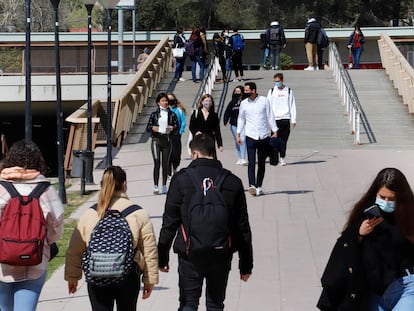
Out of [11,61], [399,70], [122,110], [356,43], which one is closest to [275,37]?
[356,43]

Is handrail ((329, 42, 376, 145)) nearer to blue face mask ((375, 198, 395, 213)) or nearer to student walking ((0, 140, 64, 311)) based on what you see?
student walking ((0, 140, 64, 311))

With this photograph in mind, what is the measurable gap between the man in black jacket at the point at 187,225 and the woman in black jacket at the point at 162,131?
346 inches

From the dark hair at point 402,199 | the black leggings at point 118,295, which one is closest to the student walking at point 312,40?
the black leggings at point 118,295

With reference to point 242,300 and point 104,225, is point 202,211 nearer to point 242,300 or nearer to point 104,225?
point 104,225

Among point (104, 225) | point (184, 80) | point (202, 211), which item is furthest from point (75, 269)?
point (184, 80)

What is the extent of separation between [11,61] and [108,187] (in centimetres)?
2596

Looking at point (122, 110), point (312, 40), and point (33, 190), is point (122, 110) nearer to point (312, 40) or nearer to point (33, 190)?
point (312, 40)

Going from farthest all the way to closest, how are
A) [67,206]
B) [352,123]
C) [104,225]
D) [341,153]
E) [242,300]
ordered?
[352,123], [341,153], [67,206], [242,300], [104,225]

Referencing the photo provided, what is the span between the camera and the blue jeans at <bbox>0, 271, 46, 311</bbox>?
6.57m

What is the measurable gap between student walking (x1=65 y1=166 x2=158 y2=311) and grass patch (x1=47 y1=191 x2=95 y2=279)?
13.7 feet

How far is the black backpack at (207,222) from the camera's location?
6801 mm

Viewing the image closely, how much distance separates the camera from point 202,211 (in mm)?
6820

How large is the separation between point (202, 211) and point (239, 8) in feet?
166

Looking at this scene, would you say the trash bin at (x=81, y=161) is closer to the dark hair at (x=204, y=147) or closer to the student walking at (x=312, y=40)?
the dark hair at (x=204, y=147)
